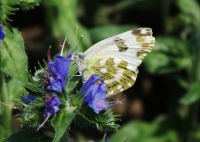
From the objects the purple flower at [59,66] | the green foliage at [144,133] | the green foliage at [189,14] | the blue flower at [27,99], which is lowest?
the green foliage at [144,133]

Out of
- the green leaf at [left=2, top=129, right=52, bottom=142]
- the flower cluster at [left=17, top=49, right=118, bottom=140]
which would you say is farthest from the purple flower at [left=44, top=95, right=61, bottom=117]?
the green leaf at [left=2, top=129, right=52, bottom=142]

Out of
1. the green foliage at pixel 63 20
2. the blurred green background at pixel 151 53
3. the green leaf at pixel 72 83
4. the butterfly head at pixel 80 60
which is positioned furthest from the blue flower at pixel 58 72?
the green foliage at pixel 63 20

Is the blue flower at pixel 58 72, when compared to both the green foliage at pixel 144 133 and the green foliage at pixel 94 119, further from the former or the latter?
the green foliage at pixel 144 133

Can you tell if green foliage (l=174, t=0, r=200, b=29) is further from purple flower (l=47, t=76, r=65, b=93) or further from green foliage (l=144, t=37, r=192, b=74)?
purple flower (l=47, t=76, r=65, b=93)

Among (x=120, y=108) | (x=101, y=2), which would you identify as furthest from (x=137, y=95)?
(x=101, y=2)

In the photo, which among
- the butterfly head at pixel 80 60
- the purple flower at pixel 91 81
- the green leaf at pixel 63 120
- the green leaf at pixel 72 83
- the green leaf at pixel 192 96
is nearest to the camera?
the green leaf at pixel 63 120

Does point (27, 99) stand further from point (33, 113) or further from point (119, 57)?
point (119, 57)

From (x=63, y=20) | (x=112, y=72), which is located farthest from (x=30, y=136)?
(x=63, y=20)
